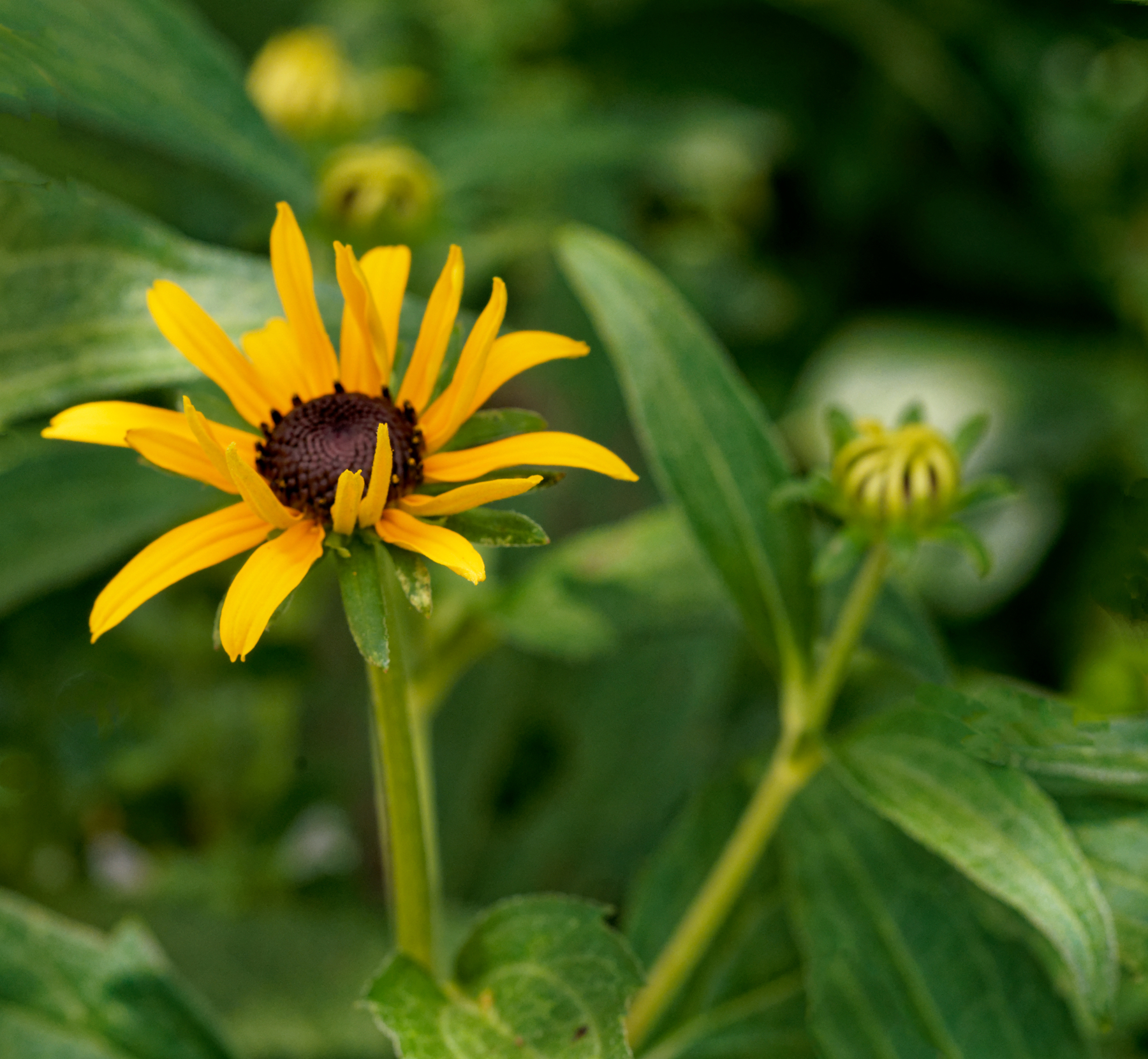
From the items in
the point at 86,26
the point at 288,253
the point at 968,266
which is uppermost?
the point at 968,266

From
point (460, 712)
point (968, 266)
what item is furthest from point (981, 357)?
point (460, 712)

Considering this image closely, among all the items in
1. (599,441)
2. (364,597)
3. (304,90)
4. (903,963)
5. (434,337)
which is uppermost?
(304,90)

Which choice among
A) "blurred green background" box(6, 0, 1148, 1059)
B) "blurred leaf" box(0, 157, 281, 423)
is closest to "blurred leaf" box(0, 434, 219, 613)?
"blurred green background" box(6, 0, 1148, 1059)

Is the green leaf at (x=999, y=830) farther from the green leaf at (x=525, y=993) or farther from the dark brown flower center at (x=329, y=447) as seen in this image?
the dark brown flower center at (x=329, y=447)

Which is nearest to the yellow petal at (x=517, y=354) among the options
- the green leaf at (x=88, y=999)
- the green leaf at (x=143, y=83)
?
the green leaf at (x=143, y=83)

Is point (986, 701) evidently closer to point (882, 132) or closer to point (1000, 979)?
point (1000, 979)

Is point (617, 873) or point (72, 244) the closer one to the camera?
point (72, 244)

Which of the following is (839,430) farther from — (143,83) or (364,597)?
(143,83)

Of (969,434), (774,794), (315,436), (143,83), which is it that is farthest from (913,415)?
(143,83)
